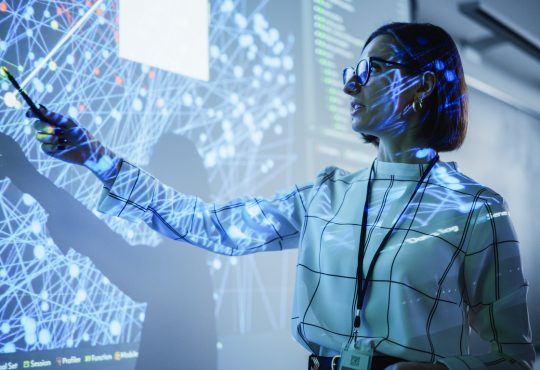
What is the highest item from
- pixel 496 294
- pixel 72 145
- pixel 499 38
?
pixel 499 38

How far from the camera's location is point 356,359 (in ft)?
2.37

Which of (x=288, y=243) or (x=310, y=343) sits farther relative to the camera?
(x=288, y=243)

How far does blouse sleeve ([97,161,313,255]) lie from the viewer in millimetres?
819

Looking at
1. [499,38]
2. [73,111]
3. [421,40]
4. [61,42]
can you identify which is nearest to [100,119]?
[73,111]

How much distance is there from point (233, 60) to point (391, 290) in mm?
715

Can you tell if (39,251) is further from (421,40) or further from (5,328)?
(421,40)

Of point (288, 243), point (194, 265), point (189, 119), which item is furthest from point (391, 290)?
point (189, 119)

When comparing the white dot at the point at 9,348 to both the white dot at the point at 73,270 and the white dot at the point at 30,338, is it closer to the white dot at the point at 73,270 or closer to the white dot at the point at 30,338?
the white dot at the point at 30,338

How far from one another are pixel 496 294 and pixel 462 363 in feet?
0.41

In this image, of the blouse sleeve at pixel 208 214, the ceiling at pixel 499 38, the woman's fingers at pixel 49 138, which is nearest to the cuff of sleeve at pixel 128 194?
the blouse sleeve at pixel 208 214

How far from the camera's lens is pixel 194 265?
1100 millimetres

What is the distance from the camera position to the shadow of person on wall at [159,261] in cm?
88

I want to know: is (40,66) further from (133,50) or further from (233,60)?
(233,60)

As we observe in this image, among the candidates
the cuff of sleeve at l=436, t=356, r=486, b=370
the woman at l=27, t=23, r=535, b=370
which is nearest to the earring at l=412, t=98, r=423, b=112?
the woman at l=27, t=23, r=535, b=370
